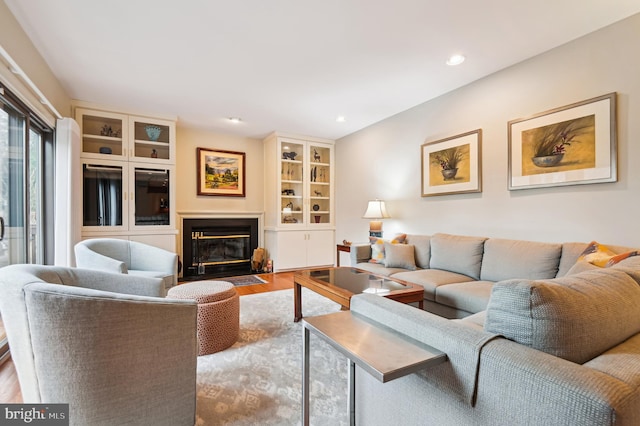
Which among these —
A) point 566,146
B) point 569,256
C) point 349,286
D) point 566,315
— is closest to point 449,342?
point 566,315

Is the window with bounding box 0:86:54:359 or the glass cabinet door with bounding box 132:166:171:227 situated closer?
the window with bounding box 0:86:54:359

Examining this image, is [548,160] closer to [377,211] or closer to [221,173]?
[377,211]

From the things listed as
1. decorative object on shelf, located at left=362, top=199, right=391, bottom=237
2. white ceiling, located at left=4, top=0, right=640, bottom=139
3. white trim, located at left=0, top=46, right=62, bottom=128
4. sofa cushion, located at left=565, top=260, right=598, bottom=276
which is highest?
white ceiling, located at left=4, top=0, right=640, bottom=139

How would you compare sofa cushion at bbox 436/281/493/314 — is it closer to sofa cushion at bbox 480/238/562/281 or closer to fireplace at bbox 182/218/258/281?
sofa cushion at bbox 480/238/562/281

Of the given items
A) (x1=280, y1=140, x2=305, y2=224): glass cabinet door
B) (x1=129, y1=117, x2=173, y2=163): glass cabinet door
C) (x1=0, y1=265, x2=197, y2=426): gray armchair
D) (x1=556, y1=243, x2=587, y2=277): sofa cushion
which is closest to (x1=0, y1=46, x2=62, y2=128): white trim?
(x1=129, y1=117, x2=173, y2=163): glass cabinet door

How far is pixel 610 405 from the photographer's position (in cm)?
57

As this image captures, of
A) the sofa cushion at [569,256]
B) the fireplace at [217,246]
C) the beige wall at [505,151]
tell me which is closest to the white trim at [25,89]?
the fireplace at [217,246]

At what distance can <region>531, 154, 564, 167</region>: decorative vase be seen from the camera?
2539 millimetres

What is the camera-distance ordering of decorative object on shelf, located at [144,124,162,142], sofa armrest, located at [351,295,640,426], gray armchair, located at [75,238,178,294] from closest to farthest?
sofa armrest, located at [351,295,640,426], gray armchair, located at [75,238,178,294], decorative object on shelf, located at [144,124,162,142]

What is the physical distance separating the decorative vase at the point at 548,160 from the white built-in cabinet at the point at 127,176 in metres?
4.51

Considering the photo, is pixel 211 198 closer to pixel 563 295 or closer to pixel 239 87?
pixel 239 87

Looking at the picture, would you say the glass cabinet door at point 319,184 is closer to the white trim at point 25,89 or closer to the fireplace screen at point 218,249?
the fireplace screen at point 218,249

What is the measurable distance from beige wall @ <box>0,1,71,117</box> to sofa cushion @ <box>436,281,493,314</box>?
147 inches

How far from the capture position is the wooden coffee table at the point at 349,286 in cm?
217
